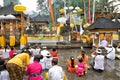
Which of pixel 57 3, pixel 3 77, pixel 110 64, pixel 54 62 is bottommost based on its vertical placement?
pixel 110 64

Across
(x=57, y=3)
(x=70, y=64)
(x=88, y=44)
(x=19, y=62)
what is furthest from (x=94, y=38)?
(x=57, y=3)

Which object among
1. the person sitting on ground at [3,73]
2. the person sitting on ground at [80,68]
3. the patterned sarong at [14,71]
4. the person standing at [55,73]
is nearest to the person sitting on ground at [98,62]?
the person sitting on ground at [80,68]

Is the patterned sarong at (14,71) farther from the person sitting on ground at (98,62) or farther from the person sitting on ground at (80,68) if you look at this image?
the person sitting on ground at (98,62)

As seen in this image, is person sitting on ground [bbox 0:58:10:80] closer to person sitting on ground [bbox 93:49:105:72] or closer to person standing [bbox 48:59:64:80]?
person standing [bbox 48:59:64:80]

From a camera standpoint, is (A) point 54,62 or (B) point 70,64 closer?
(A) point 54,62

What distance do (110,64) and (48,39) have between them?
1001cm

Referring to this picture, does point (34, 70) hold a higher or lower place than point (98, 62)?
higher

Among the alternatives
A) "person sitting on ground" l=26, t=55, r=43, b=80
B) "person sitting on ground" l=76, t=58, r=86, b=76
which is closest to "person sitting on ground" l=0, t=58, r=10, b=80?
"person sitting on ground" l=26, t=55, r=43, b=80

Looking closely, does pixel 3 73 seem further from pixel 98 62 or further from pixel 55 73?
pixel 98 62

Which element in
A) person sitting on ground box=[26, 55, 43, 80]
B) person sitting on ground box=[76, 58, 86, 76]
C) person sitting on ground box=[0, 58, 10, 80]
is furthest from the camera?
person sitting on ground box=[76, 58, 86, 76]

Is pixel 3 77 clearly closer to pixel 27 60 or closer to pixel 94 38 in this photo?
pixel 27 60

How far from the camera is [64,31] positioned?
3106 centimetres

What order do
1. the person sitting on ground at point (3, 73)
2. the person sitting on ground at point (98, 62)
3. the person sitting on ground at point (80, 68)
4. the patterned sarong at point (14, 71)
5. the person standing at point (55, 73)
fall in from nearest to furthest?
the person standing at point (55, 73)
the person sitting on ground at point (3, 73)
the patterned sarong at point (14, 71)
the person sitting on ground at point (80, 68)
the person sitting on ground at point (98, 62)

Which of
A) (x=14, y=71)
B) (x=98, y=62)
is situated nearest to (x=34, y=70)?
(x=14, y=71)
